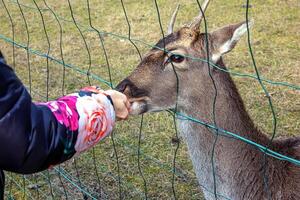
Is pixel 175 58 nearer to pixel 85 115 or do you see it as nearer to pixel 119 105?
pixel 119 105

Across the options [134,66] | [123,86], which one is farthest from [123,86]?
[134,66]

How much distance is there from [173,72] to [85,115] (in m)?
1.34

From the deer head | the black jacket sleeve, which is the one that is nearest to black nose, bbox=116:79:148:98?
the deer head

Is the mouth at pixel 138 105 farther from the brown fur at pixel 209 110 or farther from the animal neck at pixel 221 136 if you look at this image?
the animal neck at pixel 221 136

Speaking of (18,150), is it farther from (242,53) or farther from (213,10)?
(213,10)

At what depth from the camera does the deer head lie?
9.46 feet

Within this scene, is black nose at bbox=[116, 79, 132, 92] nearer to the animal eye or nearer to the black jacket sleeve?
the animal eye

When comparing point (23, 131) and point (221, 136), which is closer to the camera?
point (23, 131)

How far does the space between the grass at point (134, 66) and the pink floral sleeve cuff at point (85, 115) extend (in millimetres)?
1186

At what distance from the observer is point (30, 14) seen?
8461 mm

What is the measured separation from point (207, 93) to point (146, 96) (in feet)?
1.13

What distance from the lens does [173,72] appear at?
114 inches

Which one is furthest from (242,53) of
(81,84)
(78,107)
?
(78,107)

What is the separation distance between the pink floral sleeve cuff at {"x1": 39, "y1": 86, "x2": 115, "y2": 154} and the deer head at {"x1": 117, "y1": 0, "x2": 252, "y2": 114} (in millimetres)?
1133
